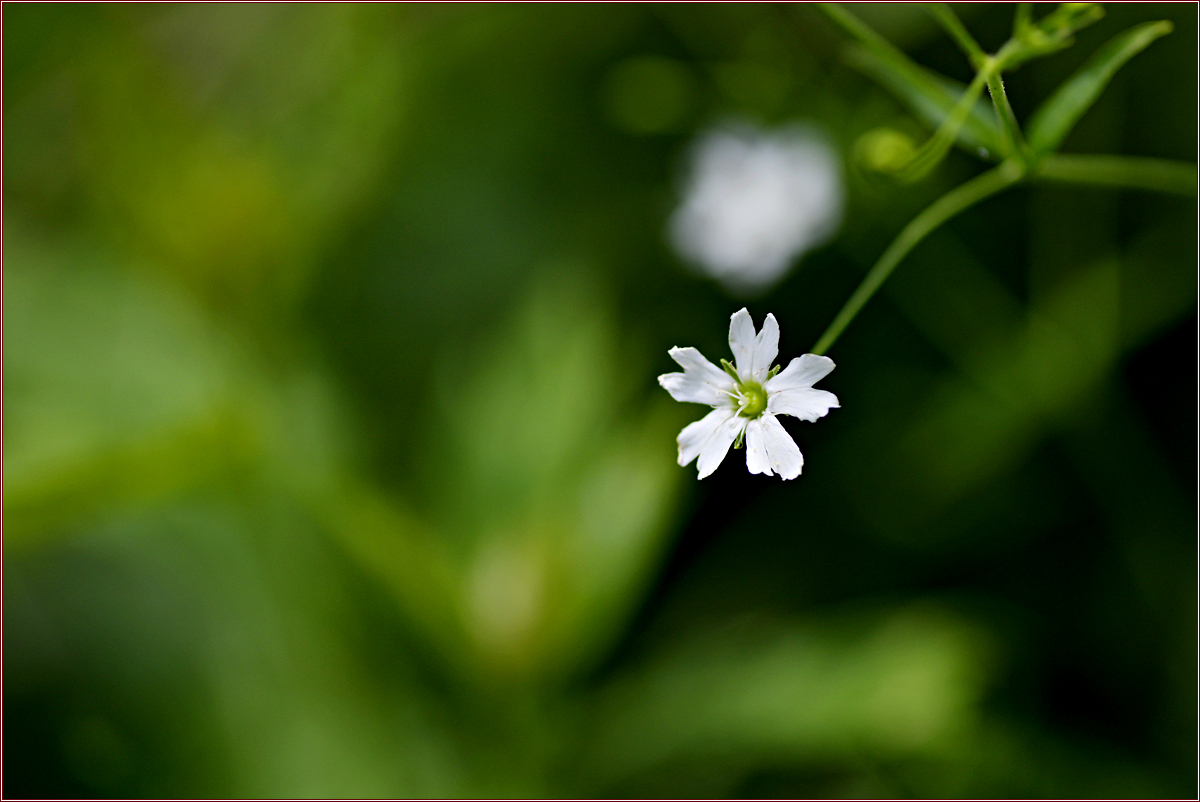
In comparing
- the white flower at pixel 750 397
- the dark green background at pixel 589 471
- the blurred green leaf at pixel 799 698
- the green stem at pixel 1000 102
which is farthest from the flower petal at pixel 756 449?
the blurred green leaf at pixel 799 698

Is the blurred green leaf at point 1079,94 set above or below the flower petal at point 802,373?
above

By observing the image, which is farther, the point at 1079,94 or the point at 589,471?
the point at 589,471

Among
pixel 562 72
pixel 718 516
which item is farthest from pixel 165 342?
pixel 718 516

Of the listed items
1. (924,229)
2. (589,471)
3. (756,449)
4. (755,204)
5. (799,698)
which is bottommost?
(756,449)

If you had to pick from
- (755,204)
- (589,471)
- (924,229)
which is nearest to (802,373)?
(924,229)

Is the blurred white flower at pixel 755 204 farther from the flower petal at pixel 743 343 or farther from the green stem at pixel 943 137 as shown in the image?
the flower petal at pixel 743 343

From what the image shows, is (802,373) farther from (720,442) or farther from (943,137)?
(943,137)

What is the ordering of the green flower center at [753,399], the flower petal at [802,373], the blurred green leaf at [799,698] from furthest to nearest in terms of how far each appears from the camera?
the blurred green leaf at [799,698], the green flower center at [753,399], the flower petal at [802,373]
